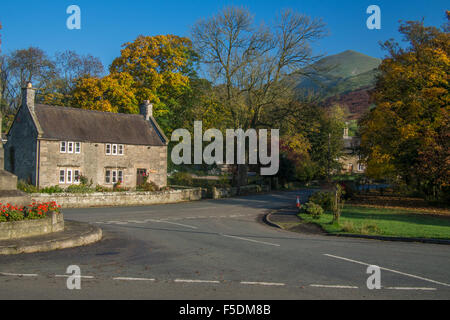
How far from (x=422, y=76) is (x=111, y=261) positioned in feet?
86.5

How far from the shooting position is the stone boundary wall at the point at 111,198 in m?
26.4

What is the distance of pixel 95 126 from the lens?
116 feet

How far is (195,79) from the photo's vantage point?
45.9 m

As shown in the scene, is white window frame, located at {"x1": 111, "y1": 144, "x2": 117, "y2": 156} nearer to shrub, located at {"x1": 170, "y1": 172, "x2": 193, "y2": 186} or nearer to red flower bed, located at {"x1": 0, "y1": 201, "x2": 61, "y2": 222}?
shrub, located at {"x1": 170, "y1": 172, "x2": 193, "y2": 186}

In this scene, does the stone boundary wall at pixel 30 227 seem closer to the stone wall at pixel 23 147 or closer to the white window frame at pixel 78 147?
the stone wall at pixel 23 147

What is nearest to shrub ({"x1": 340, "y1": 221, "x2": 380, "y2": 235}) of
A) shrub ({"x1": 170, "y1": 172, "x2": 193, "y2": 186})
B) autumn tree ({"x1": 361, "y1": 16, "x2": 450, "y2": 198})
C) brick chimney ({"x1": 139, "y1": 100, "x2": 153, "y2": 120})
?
autumn tree ({"x1": 361, "y1": 16, "x2": 450, "y2": 198})

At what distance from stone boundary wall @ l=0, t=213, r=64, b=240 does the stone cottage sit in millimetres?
19657

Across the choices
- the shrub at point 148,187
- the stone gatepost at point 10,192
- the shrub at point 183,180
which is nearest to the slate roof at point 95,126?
the shrub at point 148,187

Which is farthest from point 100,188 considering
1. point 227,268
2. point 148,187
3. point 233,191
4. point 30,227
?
point 227,268

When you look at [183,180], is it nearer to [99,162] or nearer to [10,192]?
[99,162]

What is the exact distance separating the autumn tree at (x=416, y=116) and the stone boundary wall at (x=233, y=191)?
44.4 feet

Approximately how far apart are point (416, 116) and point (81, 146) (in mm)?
26726

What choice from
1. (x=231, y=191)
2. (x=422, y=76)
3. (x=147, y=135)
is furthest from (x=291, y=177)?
(x=422, y=76)
